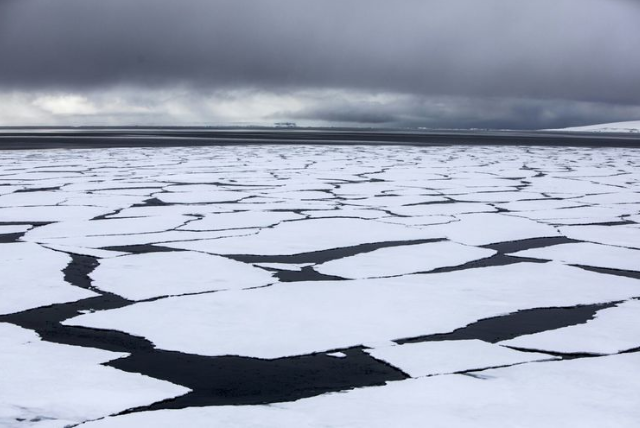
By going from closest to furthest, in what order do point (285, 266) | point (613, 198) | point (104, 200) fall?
1. point (285, 266)
2. point (104, 200)
3. point (613, 198)

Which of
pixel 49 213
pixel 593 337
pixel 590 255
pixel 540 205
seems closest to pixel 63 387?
pixel 593 337

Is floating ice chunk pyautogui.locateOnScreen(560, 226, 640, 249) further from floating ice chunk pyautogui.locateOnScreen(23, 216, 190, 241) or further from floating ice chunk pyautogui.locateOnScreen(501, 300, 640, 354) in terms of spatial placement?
floating ice chunk pyautogui.locateOnScreen(23, 216, 190, 241)

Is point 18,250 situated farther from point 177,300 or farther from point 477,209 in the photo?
point 477,209

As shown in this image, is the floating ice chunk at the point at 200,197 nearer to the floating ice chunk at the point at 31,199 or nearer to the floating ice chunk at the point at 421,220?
the floating ice chunk at the point at 31,199

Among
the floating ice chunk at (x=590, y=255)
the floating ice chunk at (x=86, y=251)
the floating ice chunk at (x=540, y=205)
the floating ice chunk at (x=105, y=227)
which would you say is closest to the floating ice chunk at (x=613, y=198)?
the floating ice chunk at (x=540, y=205)

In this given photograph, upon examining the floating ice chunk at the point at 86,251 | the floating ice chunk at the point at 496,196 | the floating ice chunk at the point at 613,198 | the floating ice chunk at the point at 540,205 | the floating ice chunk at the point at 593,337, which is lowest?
the floating ice chunk at the point at 613,198

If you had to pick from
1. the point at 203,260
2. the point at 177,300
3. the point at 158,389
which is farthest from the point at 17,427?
the point at 203,260

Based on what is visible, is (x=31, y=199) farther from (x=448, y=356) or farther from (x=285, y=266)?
(x=448, y=356)
